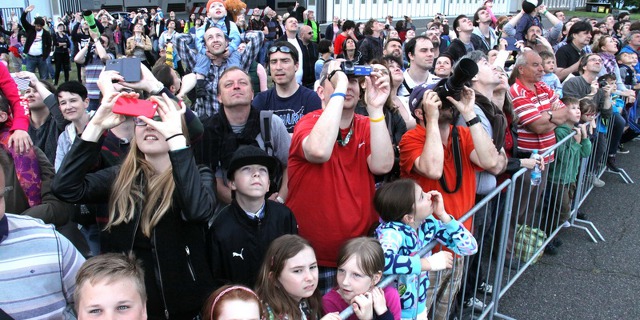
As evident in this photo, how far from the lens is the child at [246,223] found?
8.50ft

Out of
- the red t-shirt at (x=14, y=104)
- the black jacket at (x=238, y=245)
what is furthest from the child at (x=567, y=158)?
the red t-shirt at (x=14, y=104)

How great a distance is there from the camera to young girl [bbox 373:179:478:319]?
8.62 ft

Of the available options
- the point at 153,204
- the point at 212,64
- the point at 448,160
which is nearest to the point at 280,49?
the point at 212,64

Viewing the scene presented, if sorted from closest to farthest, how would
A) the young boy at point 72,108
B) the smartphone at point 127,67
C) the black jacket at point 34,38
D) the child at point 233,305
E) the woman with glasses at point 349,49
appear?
the child at point 233,305, the smartphone at point 127,67, the young boy at point 72,108, the woman with glasses at point 349,49, the black jacket at point 34,38

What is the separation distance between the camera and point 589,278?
181 inches

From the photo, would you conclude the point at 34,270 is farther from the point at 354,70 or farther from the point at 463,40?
the point at 463,40

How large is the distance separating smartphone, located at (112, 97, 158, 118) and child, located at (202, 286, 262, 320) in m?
0.80

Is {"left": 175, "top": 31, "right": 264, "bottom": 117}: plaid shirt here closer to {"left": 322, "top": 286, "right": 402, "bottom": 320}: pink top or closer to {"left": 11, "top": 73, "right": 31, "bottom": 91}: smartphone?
{"left": 11, "top": 73, "right": 31, "bottom": 91}: smartphone

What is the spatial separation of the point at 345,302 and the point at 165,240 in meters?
0.90

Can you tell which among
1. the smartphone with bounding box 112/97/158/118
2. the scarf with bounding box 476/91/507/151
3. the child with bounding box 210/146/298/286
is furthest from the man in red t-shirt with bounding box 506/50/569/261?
the smartphone with bounding box 112/97/158/118

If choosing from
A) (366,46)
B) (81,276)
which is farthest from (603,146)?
(81,276)

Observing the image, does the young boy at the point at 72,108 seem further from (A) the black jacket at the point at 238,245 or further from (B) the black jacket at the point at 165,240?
(A) the black jacket at the point at 238,245

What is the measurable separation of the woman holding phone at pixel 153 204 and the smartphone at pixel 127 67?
1.25 feet

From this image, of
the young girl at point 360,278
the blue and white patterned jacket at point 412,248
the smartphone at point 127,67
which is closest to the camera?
the young girl at point 360,278
